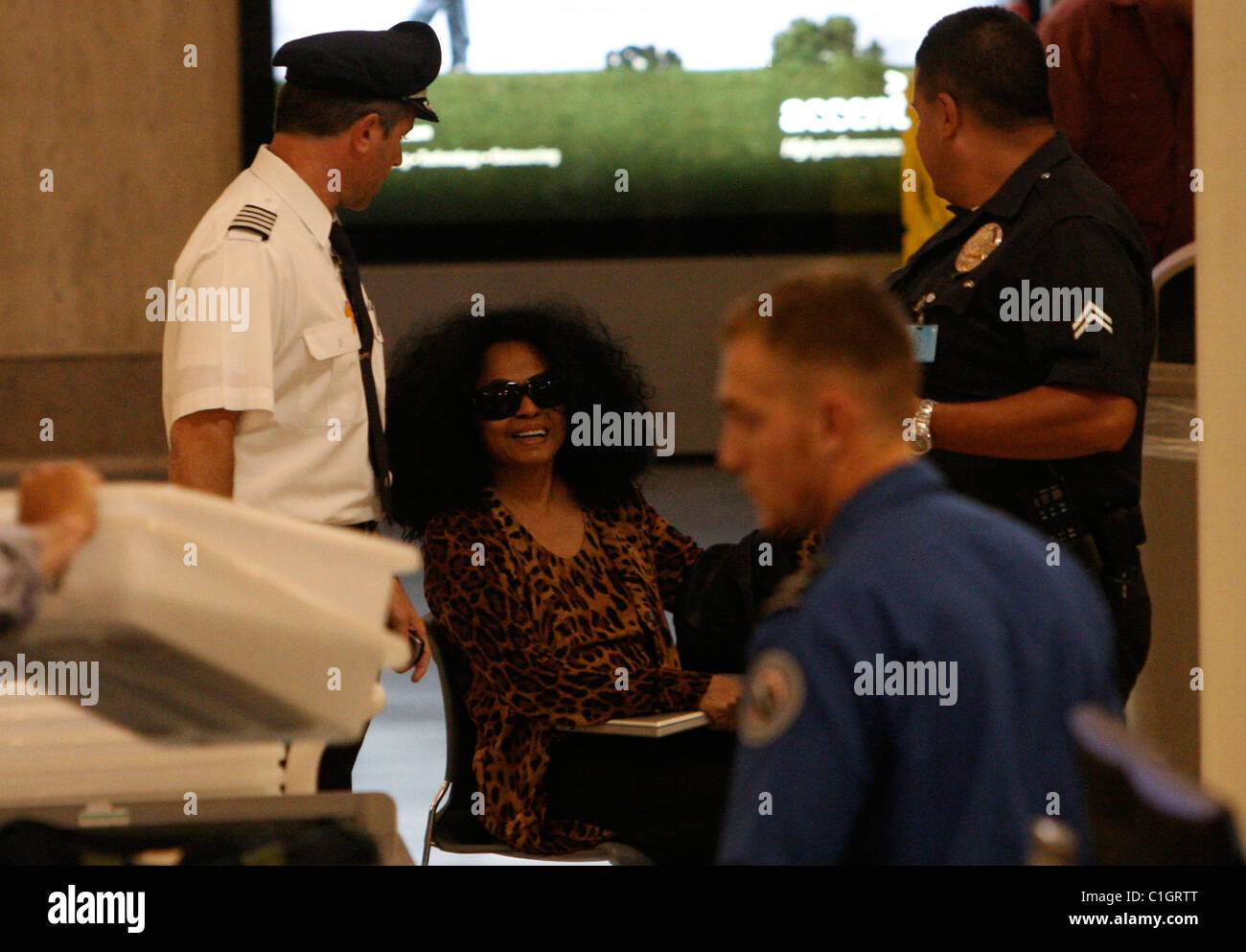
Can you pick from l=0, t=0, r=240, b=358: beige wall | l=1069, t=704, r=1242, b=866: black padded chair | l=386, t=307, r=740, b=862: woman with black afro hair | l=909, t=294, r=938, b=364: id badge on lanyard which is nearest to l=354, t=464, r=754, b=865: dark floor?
l=386, t=307, r=740, b=862: woman with black afro hair

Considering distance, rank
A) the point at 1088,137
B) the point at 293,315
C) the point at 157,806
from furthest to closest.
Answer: the point at 1088,137 → the point at 293,315 → the point at 157,806

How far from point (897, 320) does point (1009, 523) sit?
194 mm

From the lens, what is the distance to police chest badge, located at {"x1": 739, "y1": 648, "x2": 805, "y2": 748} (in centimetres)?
121

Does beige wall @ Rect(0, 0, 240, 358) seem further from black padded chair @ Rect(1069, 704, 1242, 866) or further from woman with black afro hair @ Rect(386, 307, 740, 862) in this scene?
black padded chair @ Rect(1069, 704, 1242, 866)

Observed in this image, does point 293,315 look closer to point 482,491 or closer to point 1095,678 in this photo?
point 482,491

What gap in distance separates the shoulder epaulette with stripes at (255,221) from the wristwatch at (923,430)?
1055mm

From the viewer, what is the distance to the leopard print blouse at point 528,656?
260cm

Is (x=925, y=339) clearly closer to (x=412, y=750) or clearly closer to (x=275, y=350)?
(x=275, y=350)

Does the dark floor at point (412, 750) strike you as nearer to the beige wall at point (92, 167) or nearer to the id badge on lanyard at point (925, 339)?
the id badge on lanyard at point (925, 339)

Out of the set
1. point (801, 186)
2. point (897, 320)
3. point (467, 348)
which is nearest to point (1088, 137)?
point (467, 348)

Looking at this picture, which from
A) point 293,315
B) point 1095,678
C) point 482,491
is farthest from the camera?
point 482,491

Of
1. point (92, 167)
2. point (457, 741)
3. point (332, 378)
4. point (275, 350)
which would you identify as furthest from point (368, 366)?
point (92, 167)
